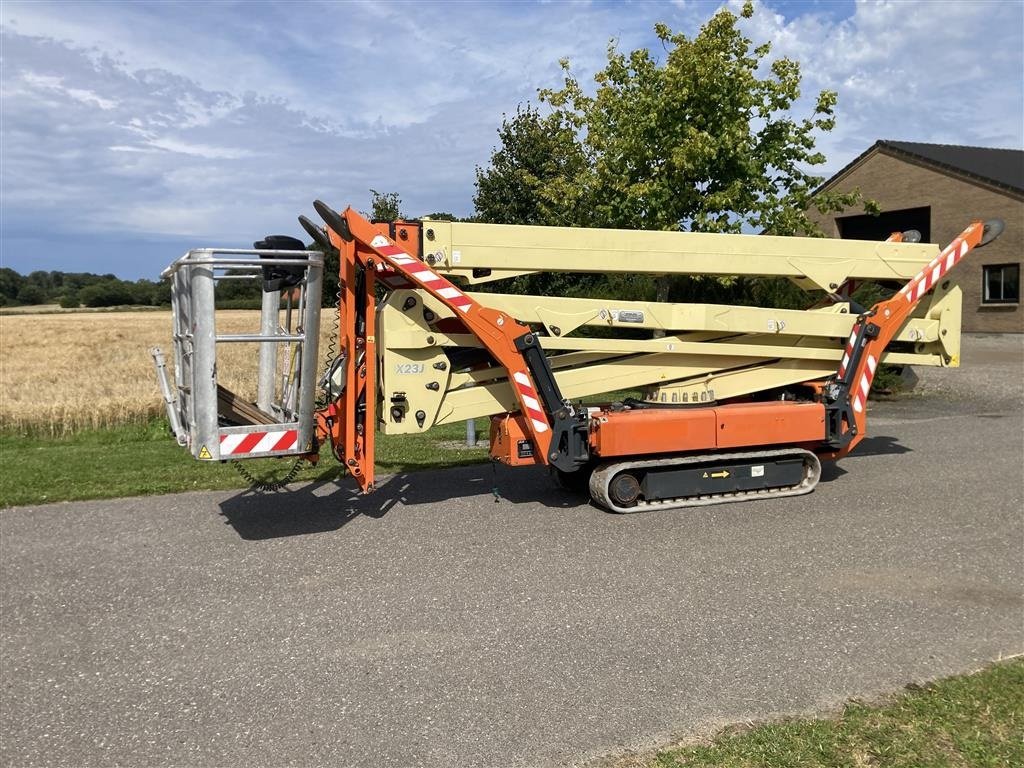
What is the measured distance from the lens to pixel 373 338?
20.8ft

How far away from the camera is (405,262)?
20.0ft

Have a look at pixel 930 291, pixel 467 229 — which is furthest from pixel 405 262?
pixel 930 291

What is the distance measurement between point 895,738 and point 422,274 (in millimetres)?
4397

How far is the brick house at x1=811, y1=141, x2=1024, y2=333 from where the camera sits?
92.4 feet

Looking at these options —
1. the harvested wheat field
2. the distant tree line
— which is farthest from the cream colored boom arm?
the distant tree line

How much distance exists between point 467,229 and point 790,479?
3728 millimetres

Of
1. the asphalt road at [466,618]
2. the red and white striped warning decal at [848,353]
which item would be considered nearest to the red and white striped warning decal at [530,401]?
the asphalt road at [466,618]

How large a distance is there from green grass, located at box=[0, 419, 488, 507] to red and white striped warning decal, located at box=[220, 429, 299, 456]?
7.86 feet

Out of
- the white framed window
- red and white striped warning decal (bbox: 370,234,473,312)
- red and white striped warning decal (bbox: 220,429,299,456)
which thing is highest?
the white framed window

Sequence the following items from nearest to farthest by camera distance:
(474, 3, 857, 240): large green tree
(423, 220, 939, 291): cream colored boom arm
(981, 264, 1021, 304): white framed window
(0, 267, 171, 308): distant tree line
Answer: (423, 220, 939, 291): cream colored boom arm
(474, 3, 857, 240): large green tree
(981, 264, 1021, 304): white framed window
(0, 267, 171, 308): distant tree line

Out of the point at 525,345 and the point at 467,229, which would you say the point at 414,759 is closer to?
the point at 525,345

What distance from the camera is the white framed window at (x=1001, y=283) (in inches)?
1105

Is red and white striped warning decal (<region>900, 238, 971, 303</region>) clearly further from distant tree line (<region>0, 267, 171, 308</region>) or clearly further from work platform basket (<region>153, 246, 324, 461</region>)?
distant tree line (<region>0, 267, 171, 308</region>)

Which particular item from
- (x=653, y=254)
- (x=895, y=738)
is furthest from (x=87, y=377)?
(x=895, y=738)
